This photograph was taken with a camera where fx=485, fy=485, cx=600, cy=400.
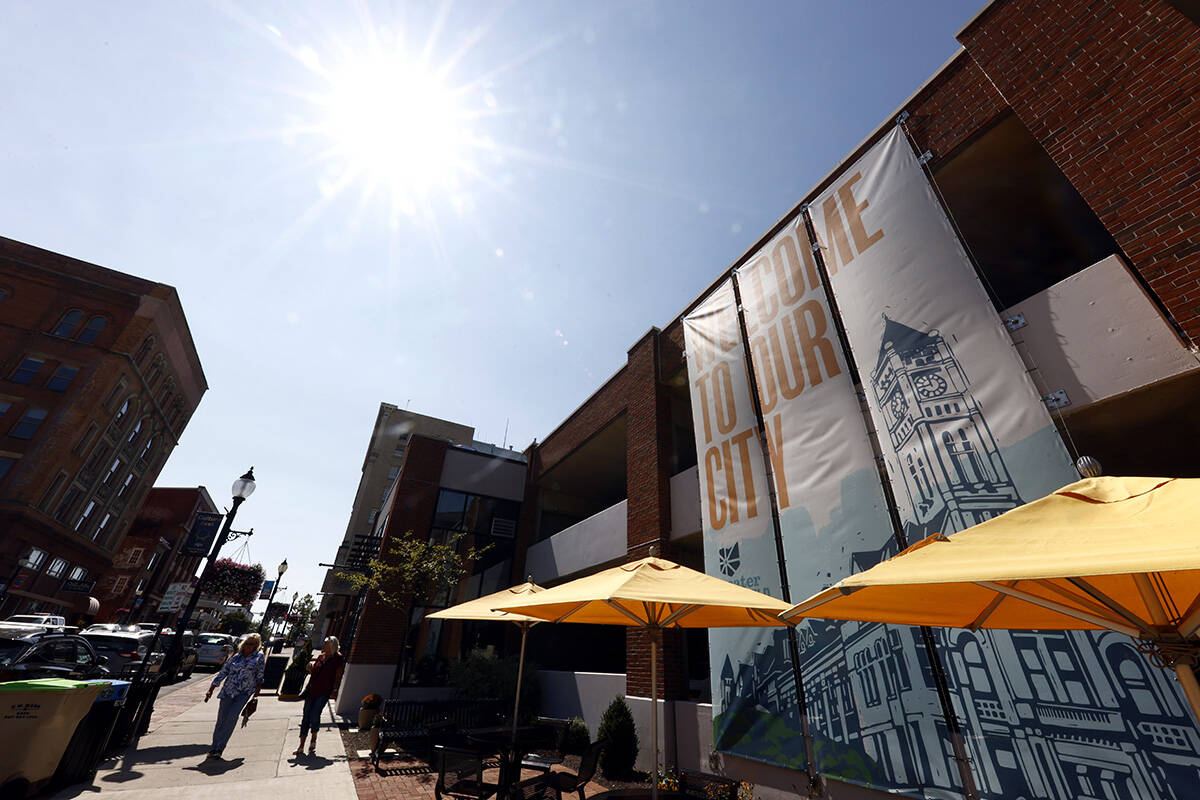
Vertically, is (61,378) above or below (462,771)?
above

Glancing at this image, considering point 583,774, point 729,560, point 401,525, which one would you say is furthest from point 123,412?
point 729,560

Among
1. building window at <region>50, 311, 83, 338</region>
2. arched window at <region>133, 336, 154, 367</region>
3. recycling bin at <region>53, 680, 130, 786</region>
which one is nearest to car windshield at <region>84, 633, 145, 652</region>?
recycling bin at <region>53, 680, 130, 786</region>

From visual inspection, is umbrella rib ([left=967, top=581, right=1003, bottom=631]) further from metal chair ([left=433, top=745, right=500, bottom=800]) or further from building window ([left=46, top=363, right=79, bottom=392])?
building window ([left=46, top=363, right=79, bottom=392])

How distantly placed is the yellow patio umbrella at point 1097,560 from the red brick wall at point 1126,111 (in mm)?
3427

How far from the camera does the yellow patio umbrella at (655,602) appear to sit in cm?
459

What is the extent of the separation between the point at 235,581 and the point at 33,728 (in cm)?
7403

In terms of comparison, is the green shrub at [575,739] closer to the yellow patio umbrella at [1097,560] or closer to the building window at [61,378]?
the yellow patio umbrella at [1097,560]

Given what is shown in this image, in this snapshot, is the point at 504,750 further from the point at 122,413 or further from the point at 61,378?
the point at 122,413

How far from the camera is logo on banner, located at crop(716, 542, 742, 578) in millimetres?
8155

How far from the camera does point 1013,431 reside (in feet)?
17.1

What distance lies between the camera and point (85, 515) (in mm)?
33875

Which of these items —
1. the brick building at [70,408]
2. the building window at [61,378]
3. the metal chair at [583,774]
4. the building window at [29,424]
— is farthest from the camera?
the building window at [61,378]

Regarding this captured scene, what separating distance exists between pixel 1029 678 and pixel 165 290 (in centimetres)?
5171

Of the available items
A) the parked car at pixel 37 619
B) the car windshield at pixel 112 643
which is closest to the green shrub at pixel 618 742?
the car windshield at pixel 112 643
